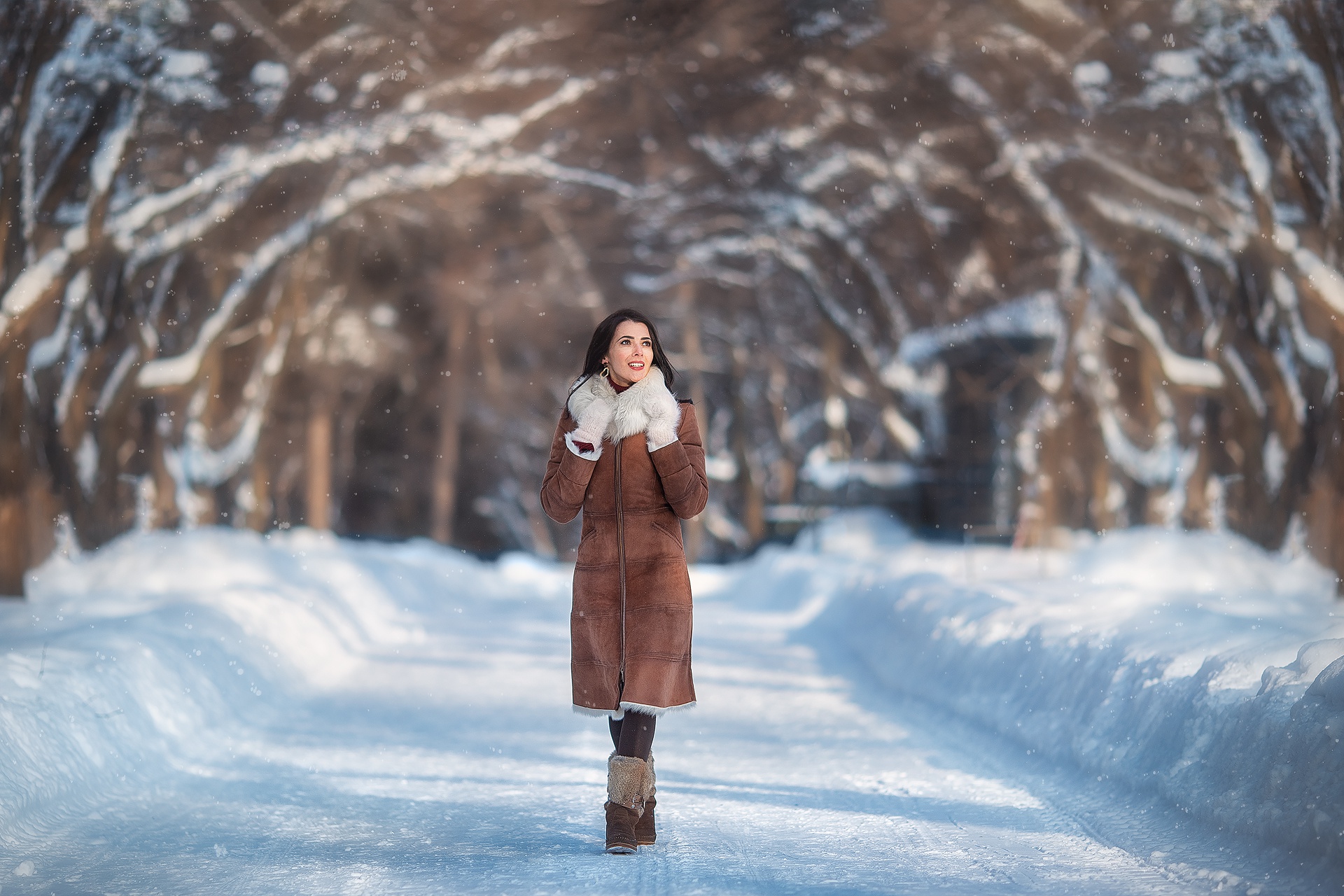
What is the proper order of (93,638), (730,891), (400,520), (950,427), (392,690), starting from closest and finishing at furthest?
1. (730,891)
2. (93,638)
3. (392,690)
4. (950,427)
5. (400,520)

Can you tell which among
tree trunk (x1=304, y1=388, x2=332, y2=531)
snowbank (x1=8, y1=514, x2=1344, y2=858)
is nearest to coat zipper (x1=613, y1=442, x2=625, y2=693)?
snowbank (x1=8, y1=514, x2=1344, y2=858)

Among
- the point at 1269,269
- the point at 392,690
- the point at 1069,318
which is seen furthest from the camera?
the point at 1069,318

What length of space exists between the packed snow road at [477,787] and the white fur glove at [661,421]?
1475 mm

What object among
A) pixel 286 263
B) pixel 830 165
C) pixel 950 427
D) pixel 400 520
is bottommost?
pixel 400 520

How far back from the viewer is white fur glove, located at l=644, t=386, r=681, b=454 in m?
4.86

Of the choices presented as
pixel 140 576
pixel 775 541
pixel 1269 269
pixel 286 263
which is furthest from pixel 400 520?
pixel 1269 269

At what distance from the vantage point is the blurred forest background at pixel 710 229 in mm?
12398

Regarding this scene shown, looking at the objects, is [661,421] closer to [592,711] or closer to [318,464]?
[592,711]

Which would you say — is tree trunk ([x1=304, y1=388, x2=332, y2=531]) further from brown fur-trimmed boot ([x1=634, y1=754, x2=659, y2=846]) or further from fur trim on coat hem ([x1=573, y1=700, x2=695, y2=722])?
brown fur-trimmed boot ([x1=634, y1=754, x2=659, y2=846])

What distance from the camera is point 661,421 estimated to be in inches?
192

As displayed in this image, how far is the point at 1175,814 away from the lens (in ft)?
16.6

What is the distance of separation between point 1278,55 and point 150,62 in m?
9.92

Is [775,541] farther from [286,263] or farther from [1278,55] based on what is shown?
[1278,55]

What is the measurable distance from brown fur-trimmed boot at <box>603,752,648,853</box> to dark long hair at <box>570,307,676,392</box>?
140cm
